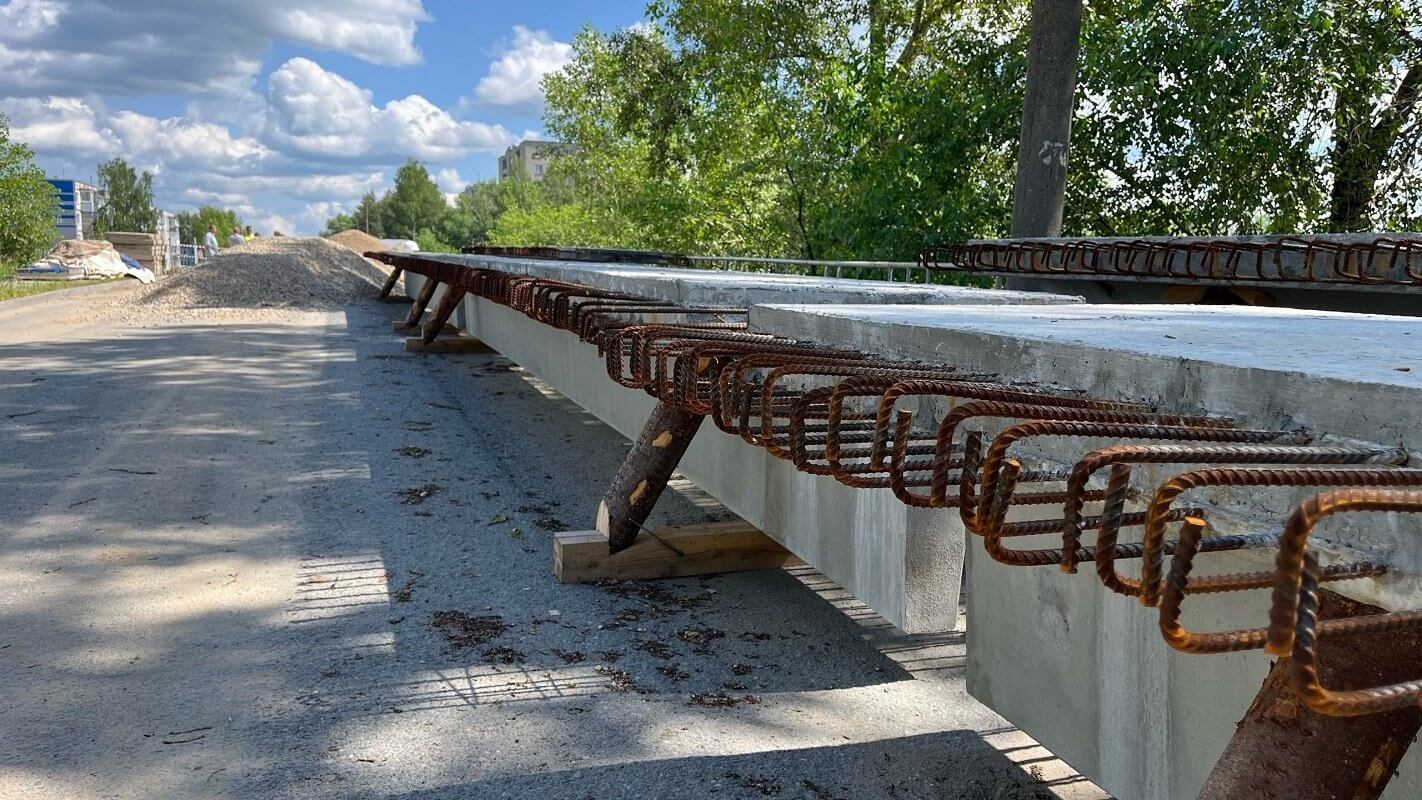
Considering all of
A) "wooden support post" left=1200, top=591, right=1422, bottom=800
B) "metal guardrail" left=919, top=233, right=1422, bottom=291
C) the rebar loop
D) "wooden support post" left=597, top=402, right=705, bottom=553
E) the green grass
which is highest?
"metal guardrail" left=919, top=233, right=1422, bottom=291

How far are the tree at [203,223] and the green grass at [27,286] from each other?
91276mm

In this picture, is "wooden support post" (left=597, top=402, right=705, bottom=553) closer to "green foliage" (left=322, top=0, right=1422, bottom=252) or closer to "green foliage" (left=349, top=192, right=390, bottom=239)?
"green foliage" (left=322, top=0, right=1422, bottom=252)

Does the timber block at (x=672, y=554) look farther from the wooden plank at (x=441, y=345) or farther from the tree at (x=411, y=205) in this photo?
the tree at (x=411, y=205)

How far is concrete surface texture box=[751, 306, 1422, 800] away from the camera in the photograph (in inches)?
74.4

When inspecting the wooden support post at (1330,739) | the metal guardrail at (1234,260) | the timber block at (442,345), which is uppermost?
the metal guardrail at (1234,260)

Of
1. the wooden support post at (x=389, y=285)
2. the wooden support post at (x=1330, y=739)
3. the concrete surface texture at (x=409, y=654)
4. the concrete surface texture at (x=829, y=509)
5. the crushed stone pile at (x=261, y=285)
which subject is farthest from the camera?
the wooden support post at (x=389, y=285)

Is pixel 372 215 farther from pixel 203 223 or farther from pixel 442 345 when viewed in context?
pixel 442 345

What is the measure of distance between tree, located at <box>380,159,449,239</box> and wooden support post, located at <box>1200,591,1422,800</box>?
118 m

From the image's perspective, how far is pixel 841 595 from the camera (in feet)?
17.0

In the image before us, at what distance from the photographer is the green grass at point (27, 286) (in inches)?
1146

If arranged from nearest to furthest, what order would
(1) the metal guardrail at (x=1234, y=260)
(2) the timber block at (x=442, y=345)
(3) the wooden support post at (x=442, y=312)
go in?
(1) the metal guardrail at (x=1234, y=260) → (3) the wooden support post at (x=442, y=312) → (2) the timber block at (x=442, y=345)

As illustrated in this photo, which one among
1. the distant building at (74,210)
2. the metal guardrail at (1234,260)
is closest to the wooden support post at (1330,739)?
the metal guardrail at (1234,260)

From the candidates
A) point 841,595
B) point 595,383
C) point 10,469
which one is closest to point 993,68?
point 595,383

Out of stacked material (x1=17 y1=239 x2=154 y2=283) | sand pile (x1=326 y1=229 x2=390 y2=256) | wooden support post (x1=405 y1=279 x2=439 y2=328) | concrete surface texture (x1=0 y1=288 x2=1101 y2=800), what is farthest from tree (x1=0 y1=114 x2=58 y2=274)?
concrete surface texture (x1=0 y1=288 x2=1101 y2=800)
